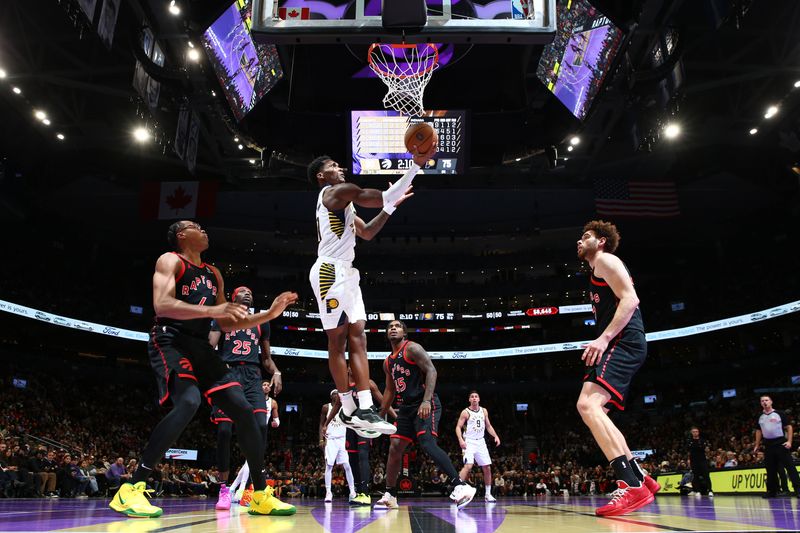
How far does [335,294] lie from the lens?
5293 millimetres

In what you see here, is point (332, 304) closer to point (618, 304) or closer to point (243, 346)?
point (618, 304)

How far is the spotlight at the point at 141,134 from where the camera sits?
1703 centimetres

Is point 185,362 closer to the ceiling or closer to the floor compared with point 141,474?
closer to the ceiling

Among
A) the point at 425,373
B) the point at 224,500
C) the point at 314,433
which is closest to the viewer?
the point at 224,500

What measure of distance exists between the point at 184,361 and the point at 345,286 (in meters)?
1.44

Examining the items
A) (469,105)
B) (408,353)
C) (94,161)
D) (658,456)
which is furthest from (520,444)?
(408,353)

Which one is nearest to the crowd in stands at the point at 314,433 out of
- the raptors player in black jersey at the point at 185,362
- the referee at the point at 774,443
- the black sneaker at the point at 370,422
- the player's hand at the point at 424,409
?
the referee at the point at 774,443

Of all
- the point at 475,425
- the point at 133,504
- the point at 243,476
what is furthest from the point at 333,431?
the point at 133,504

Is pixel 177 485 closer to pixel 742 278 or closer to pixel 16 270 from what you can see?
pixel 16 270

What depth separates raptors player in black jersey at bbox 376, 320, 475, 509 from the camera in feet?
24.0

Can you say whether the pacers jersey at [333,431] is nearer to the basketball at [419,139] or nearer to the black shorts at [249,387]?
the black shorts at [249,387]

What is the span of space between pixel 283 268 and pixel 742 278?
1057 inches

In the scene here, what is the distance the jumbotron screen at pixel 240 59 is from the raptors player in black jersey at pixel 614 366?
10492 millimetres

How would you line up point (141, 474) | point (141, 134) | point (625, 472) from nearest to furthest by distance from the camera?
point (141, 474) < point (625, 472) < point (141, 134)
